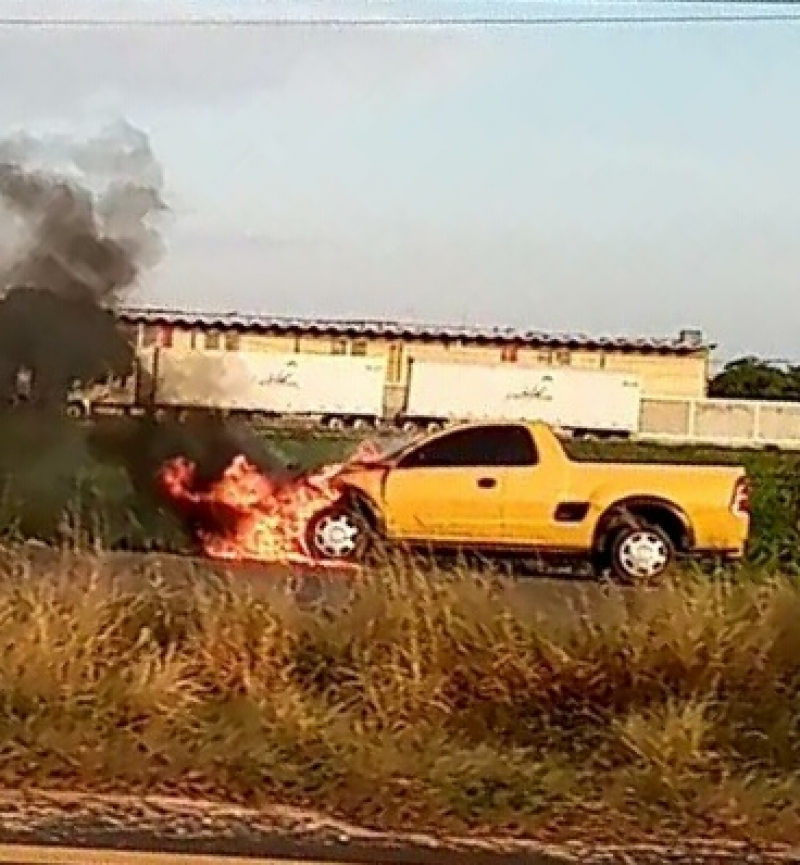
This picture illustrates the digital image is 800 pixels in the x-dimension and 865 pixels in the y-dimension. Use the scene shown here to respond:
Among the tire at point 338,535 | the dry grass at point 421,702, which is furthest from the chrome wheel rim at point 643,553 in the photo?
the dry grass at point 421,702

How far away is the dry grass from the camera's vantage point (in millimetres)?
10250

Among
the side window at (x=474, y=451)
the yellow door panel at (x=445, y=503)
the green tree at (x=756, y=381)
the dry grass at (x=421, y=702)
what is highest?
the green tree at (x=756, y=381)

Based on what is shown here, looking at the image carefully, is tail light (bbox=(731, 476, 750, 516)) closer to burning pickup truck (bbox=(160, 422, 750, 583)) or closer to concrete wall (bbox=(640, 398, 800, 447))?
burning pickup truck (bbox=(160, 422, 750, 583))

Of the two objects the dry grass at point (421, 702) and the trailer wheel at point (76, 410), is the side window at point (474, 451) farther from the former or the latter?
the dry grass at point (421, 702)

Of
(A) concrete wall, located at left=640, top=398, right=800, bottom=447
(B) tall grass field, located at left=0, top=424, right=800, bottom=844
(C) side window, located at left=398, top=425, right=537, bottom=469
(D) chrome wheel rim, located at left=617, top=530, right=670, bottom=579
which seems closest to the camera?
(B) tall grass field, located at left=0, top=424, right=800, bottom=844

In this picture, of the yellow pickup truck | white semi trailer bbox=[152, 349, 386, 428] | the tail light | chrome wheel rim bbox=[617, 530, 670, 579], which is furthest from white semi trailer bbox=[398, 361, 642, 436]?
chrome wheel rim bbox=[617, 530, 670, 579]

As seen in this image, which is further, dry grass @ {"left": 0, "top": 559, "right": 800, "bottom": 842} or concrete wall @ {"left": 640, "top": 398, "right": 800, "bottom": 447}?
concrete wall @ {"left": 640, "top": 398, "right": 800, "bottom": 447}

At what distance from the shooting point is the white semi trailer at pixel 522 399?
1916cm

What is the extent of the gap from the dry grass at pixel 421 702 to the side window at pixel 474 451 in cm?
538

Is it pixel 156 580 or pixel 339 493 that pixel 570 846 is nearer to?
pixel 156 580

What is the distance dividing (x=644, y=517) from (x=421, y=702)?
7338 millimetres

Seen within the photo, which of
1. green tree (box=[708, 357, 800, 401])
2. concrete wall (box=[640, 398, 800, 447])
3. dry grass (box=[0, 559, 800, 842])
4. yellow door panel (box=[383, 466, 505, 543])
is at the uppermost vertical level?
green tree (box=[708, 357, 800, 401])

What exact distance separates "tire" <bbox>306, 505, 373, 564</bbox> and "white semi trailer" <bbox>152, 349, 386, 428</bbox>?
3.71ft

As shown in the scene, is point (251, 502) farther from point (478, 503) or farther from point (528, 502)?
point (528, 502)
